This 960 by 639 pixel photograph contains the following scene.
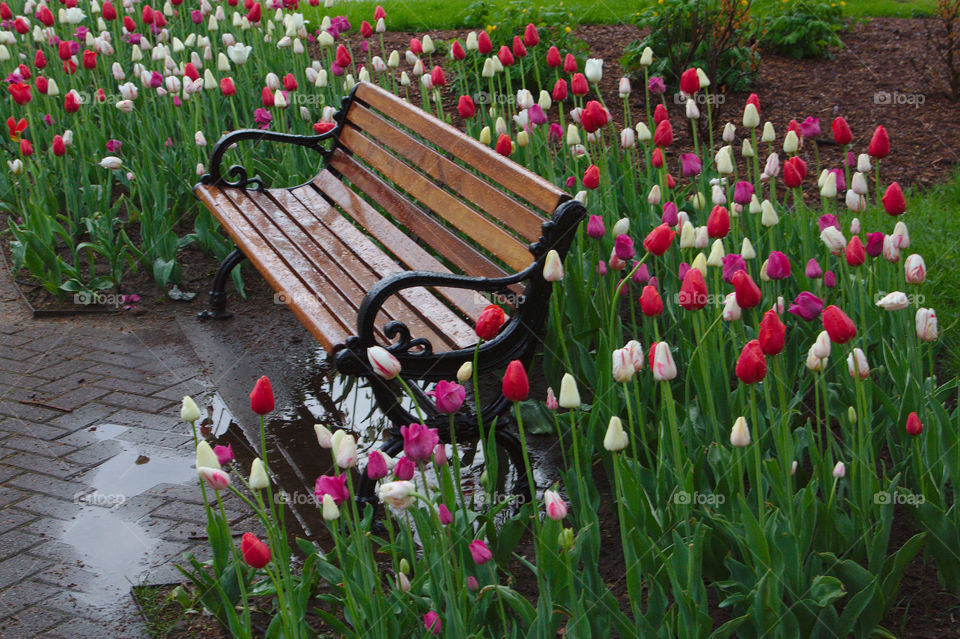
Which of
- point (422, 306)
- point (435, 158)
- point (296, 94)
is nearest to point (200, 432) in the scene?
point (422, 306)

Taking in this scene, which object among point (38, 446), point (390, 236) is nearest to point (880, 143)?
point (390, 236)

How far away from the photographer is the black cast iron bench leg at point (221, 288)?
4.86 meters

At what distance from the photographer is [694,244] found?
3100 millimetres

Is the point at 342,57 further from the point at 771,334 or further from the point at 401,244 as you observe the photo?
the point at 771,334

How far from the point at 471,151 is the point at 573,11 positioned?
18.0ft

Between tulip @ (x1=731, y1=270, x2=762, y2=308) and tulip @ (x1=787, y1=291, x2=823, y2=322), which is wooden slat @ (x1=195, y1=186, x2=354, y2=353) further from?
tulip @ (x1=787, y1=291, x2=823, y2=322)

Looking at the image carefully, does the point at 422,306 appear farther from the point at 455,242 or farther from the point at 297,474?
the point at 297,474

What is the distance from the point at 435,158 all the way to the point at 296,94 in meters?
2.42

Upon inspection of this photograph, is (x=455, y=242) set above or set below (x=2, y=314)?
above

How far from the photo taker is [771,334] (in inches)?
86.8

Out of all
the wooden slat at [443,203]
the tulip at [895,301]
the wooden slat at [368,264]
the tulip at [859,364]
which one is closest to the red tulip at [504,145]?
the wooden slat at [443,203]

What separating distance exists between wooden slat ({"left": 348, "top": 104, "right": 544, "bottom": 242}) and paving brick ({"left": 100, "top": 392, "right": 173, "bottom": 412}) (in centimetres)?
142

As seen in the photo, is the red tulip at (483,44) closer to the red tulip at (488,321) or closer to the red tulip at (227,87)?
the red tulip at (227,87)

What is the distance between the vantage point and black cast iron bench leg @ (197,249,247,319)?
486 centimetres
